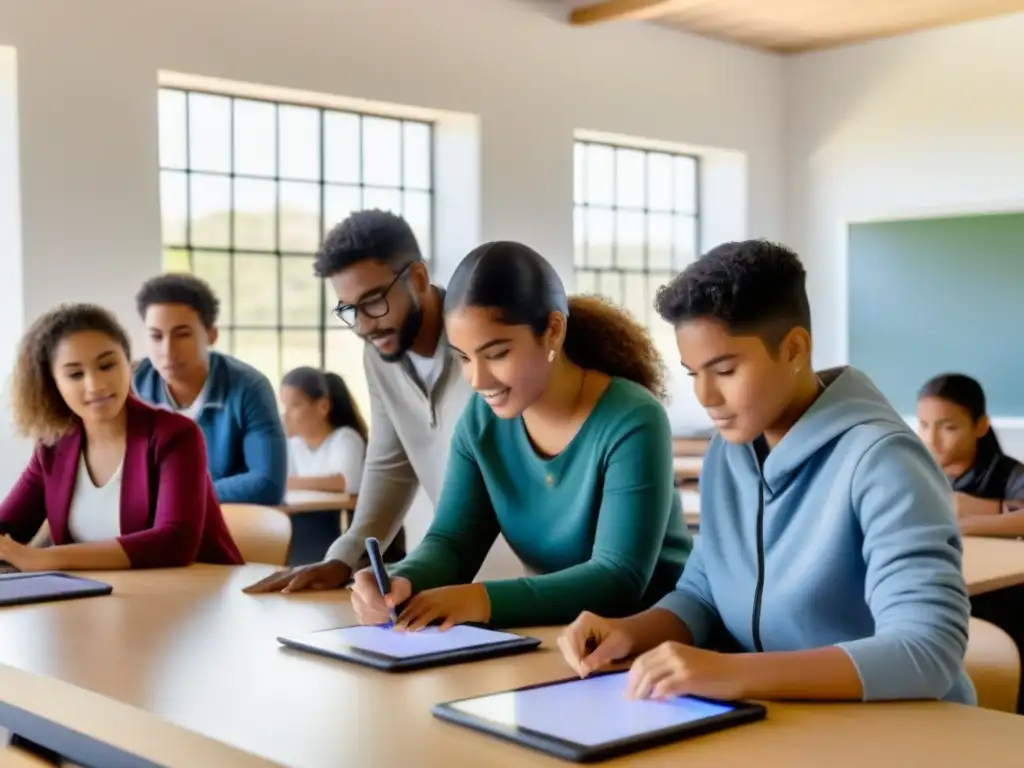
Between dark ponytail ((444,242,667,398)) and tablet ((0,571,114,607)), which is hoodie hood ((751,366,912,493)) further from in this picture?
tablet ((0,571,114,607))

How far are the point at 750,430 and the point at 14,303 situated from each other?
3.76 meters

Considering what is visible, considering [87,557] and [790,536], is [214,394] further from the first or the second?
[790,536]

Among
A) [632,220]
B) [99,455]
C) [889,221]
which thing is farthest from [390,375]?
[889,221]

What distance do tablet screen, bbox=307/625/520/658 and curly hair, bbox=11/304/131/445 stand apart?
1240 millimetres

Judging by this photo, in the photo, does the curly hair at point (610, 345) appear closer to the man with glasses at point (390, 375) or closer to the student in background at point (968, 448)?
the man with glasses at point (390, 375)

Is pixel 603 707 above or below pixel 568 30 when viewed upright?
below

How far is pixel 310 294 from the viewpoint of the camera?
6.04 meters

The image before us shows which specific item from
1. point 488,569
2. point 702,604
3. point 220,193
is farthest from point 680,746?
point 220,193

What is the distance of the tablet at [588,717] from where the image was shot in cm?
124

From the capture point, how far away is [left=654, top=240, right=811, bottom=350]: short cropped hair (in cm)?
157

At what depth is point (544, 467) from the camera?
2066mm

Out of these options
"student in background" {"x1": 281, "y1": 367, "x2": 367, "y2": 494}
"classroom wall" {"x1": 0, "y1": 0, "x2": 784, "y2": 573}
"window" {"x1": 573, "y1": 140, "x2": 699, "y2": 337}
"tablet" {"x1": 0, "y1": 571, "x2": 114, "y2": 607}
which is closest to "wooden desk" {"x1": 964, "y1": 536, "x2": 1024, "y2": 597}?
"tablet" {"x1": 0, "y1": 571, "x2": 114, "y2": 607}

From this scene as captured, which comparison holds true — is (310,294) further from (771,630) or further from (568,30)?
(771,630)

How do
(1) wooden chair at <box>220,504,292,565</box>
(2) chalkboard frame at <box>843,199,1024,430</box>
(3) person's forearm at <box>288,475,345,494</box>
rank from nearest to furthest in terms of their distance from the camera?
1. (1) wooden chair at <box>220,504,292,565</box>
2. (3) person's forearm at <box>288,475,345,494</box>
3. (2) chalkboard frame at <box>843,199,1024,430</box>
